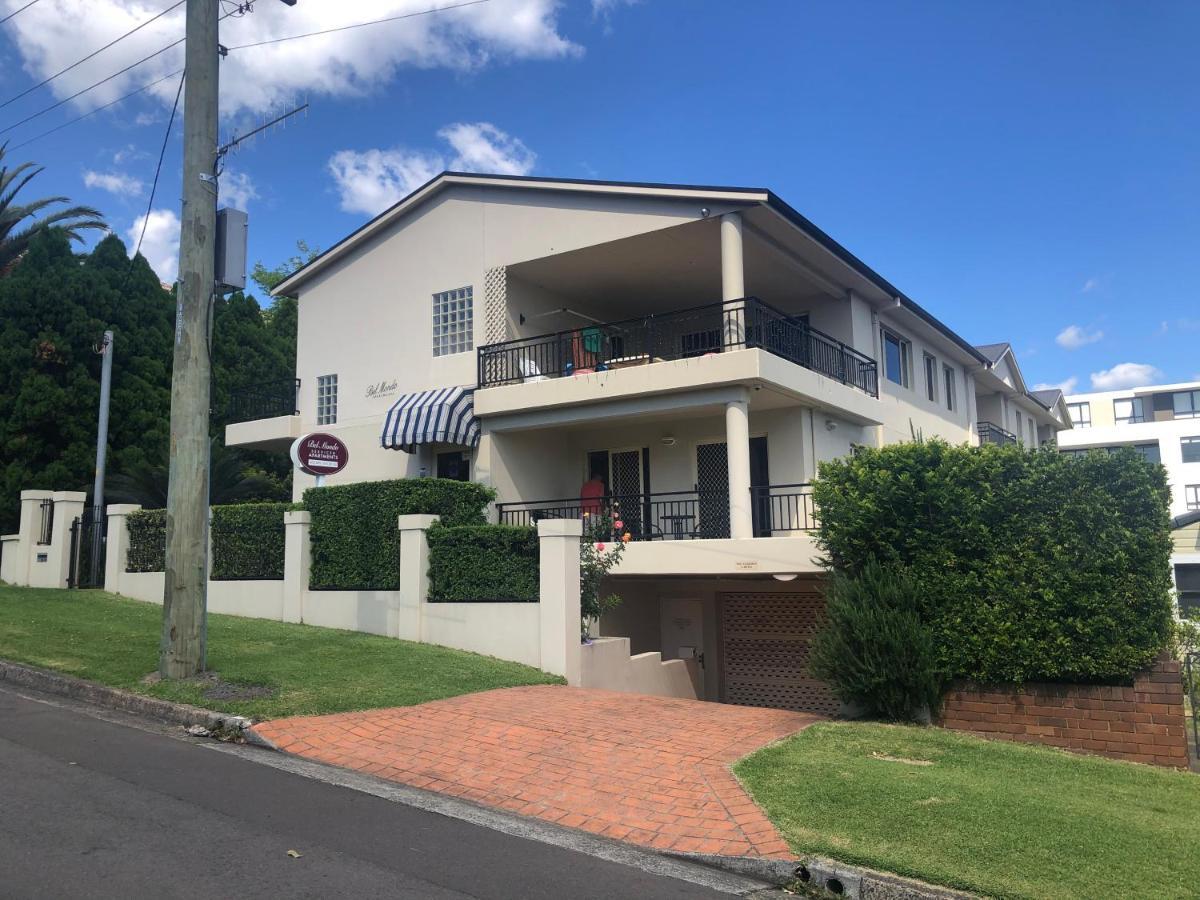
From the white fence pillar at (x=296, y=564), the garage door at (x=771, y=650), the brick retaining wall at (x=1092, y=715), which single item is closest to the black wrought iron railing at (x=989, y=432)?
the garage door at (x=771, y=650)

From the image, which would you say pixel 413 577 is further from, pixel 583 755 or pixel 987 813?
pixel 987 813

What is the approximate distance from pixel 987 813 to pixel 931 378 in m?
20.3

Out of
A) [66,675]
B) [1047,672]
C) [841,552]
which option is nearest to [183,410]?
[66,675]

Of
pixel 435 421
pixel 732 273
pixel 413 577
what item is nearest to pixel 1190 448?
pixel 732 273

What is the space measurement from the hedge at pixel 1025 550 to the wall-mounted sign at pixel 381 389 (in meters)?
12.1

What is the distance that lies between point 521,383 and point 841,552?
897 centimetres

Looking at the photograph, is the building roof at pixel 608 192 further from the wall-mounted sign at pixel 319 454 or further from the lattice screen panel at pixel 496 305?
the wall-mounted sign at pixel 319 454

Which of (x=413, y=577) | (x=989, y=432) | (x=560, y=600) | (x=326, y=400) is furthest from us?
(x=989, y=432)

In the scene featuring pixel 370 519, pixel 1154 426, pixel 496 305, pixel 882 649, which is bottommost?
pixel 882 649

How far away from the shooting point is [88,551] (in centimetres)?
1855

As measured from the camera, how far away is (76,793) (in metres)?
6.46

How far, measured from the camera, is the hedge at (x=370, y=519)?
47.6 feet

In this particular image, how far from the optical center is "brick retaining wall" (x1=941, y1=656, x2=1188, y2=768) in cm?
891

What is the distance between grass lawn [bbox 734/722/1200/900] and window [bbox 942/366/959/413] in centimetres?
1875
